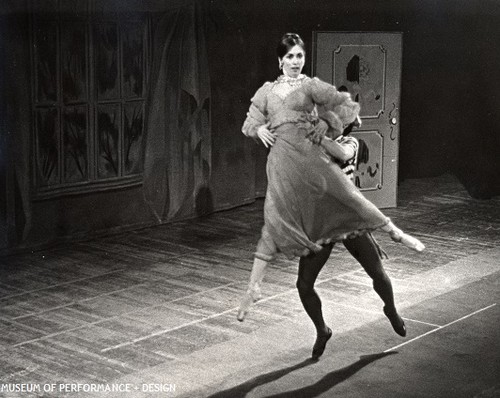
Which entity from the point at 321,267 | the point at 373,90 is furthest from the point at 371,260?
the point at 373,90

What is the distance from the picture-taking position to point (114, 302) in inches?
267

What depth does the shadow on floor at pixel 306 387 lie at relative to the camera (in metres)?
4.93

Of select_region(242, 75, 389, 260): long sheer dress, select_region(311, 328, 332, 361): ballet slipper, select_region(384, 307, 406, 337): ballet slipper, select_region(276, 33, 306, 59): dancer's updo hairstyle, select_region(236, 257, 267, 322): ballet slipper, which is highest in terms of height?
select_region(276, 33, 306, 59): dancer's updo hairstyle

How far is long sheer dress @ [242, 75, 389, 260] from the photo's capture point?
16.9 ft

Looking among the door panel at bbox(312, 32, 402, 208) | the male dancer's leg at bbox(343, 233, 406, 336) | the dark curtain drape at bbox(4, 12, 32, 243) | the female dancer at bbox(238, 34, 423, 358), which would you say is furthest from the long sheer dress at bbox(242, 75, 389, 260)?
the door panel at bbox(312, 32, 402, 208)

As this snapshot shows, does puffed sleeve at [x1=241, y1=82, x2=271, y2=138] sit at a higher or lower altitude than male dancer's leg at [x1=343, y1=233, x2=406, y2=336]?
higher

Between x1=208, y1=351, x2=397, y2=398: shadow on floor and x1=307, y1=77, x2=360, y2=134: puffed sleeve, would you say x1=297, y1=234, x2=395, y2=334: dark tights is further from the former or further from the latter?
x1=307, y1=77, x2=360, y2=134: puffed sleeve

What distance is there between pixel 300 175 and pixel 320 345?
990 millimetres

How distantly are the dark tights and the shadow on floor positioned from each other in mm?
267

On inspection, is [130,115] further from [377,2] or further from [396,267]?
[377,2]

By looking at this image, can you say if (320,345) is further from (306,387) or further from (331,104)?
(331,104)

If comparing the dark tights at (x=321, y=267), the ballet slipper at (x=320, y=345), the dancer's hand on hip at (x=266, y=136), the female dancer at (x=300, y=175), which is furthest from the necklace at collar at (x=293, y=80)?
the ballet slipper at (x=320, y=345)

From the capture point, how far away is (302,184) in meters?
5.16

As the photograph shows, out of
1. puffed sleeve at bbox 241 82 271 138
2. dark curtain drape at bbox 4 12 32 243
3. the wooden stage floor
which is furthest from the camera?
dark curtain drape at bbox 4 12 32 243
